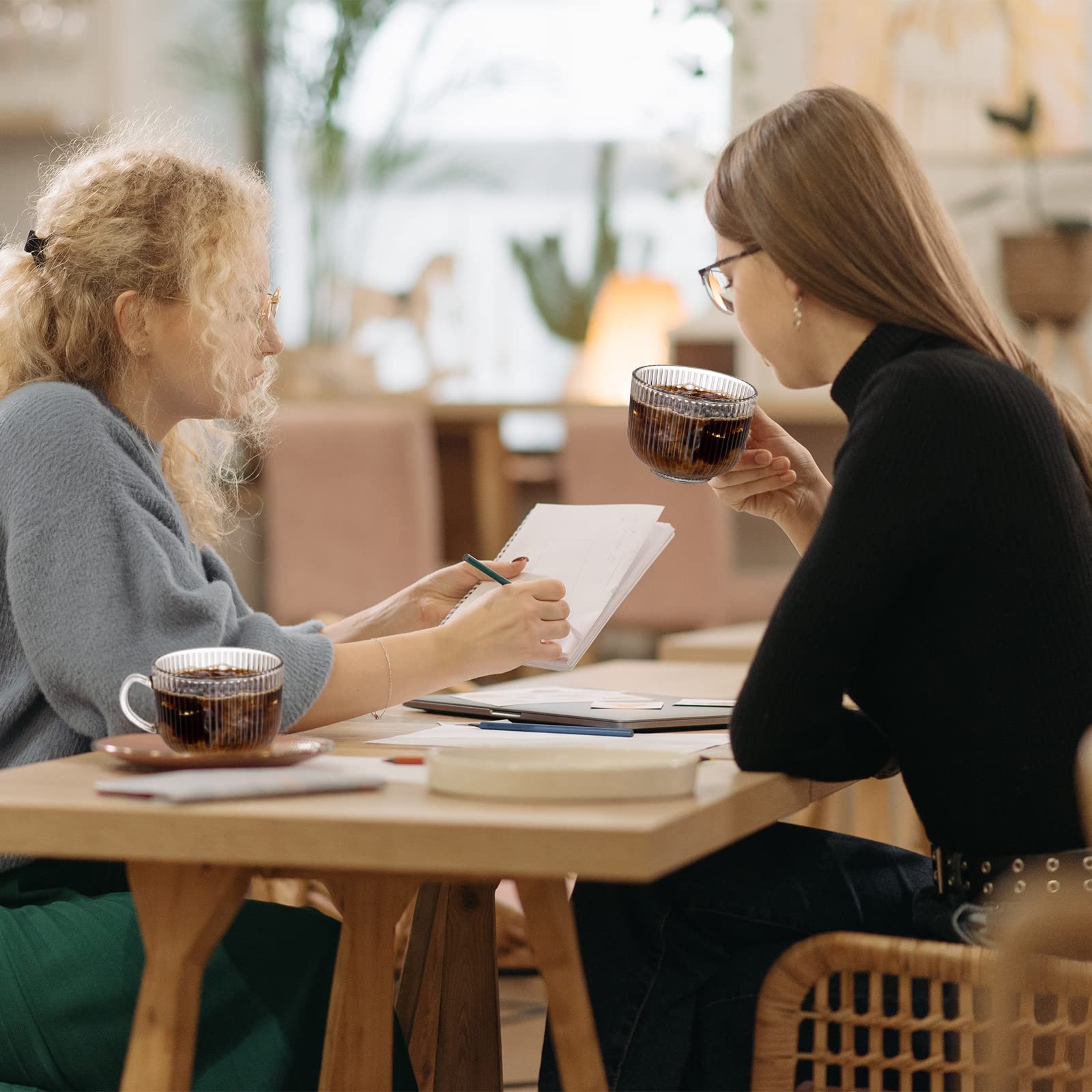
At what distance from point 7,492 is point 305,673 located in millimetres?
288

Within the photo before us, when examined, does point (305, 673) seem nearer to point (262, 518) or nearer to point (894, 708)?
point (894, 708)

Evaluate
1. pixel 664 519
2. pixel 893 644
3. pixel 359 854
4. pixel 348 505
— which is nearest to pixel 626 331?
pixel 664 519

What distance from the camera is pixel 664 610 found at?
376 centimetres

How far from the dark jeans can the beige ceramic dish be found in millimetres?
251

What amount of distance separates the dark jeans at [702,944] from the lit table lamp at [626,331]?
334 centimetres

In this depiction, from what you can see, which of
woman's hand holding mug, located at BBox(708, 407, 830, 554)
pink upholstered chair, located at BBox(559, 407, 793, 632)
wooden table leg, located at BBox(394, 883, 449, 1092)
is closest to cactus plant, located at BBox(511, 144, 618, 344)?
pink upholstered chair, located at BBox(559, 407, 793, 632)

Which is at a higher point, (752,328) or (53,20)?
(53,20)

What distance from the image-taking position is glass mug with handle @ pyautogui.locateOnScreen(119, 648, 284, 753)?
1131mm

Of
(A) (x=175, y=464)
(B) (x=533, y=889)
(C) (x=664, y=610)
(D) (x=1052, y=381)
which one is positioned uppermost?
(D) (x=1052, y=381)

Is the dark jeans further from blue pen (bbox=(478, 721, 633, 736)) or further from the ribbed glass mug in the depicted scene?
the ribbed glass mug

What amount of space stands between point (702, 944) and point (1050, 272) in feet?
12.0

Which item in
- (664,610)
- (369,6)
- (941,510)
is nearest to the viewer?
(941,510)

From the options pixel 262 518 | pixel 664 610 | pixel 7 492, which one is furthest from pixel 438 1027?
pixel 262 518

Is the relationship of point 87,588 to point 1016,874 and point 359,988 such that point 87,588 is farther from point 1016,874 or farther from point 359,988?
point 1016,874
